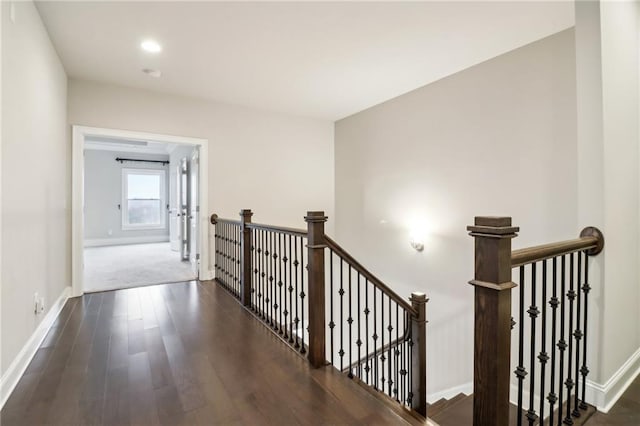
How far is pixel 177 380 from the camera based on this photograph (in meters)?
1.93

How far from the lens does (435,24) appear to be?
2.57 metres

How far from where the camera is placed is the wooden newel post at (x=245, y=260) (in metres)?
3.26

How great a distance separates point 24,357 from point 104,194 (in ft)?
23.3

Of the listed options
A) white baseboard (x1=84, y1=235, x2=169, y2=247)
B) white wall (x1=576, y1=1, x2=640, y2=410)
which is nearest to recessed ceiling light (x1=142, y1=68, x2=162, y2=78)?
white wall (x1=576, y1=1, x2=640, y2=410)

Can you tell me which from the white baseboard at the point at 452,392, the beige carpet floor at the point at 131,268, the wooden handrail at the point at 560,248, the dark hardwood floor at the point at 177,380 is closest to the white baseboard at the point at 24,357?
the dark hardwood floor at the point at 177,380

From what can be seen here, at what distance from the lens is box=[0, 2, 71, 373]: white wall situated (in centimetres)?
182

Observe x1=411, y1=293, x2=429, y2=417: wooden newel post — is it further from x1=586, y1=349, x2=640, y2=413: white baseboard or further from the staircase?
x1=586, y1=349, x2=640, y2=413: white baseboard

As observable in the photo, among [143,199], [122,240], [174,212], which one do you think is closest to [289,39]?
[174,212]

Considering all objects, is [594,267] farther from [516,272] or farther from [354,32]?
[354,32]

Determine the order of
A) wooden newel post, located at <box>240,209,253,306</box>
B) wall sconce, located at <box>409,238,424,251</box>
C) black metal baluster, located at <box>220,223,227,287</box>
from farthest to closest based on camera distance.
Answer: black metal baluster, located at <box>220,223,227,287</box> < wall sconce, located at <box>409,238,424,251</box> < wooden newel post, located at <box>240,209,253,306</box>

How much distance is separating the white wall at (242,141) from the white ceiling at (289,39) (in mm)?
243

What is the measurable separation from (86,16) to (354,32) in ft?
6.96

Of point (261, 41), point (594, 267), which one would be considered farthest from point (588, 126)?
point (261, 41)

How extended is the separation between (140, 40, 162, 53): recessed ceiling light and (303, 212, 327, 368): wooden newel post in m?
2.17
